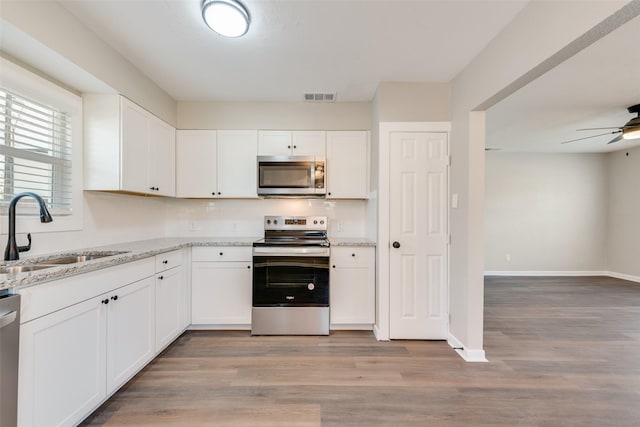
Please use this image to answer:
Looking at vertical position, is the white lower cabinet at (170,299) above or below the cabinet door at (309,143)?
below

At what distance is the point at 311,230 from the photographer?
3084 millimetres

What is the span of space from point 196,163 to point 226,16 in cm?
180

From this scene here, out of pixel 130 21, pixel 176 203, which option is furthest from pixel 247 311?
pixel 130 21

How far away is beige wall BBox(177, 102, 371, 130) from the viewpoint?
3.07m

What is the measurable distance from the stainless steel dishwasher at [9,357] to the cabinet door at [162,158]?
1612 mm

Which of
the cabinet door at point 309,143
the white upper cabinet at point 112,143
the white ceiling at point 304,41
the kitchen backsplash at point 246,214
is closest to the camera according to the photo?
the white ceiling at point 304,41

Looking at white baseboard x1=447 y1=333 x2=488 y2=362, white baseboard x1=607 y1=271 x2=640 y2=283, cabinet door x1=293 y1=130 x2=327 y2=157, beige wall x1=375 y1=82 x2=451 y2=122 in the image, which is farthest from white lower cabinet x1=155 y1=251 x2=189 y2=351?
white baseboard x1=607 y1=271 x2=640 y2=283

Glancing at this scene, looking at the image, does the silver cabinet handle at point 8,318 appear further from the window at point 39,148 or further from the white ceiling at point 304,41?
the white ceiling at point 304,41

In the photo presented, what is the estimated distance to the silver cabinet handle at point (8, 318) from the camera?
42.4 inches

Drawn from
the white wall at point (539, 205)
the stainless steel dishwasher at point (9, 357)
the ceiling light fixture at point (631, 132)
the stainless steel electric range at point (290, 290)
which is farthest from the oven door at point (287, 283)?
the white wall at point (539, 205)

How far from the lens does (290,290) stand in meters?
2.68

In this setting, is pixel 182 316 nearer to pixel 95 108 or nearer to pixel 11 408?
pixel 11 408

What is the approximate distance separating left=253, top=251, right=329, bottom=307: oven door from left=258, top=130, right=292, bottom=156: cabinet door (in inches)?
46.5

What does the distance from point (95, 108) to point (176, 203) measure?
1362 mm
